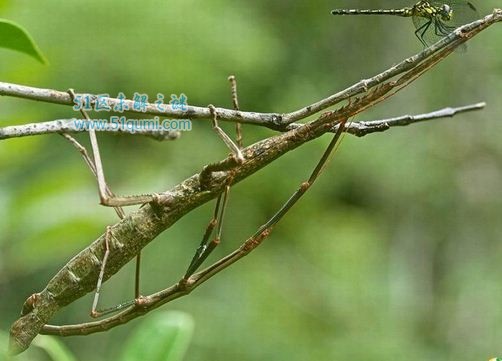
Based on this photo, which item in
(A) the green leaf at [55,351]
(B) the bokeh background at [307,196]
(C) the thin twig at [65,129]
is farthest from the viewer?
(B) the bokeh background at [307,196]

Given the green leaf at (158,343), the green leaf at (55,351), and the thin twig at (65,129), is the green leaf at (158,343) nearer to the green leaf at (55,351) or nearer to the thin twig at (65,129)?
the green leaf at (55,351)

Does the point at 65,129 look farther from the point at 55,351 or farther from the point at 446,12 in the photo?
the point at 446,12

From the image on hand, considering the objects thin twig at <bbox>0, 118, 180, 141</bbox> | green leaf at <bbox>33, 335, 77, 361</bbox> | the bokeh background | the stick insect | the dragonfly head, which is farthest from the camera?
the bokeh background

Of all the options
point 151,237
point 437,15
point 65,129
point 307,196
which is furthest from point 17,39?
point 307,196

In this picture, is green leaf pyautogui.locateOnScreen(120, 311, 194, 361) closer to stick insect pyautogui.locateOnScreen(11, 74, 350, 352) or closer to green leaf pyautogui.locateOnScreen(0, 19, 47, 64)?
stick insect pyautogui.locateOnScreen(11, 74, 350, 352)

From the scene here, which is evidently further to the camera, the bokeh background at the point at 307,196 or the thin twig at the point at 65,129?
the bokeh background at the point at 307,196

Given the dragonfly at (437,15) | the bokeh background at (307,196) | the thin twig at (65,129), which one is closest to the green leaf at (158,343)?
the thin twig at (65,129)

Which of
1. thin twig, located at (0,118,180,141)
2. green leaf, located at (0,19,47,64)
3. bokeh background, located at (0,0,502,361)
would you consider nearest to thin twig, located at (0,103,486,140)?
thin twig, located at (0,118,180,141)
